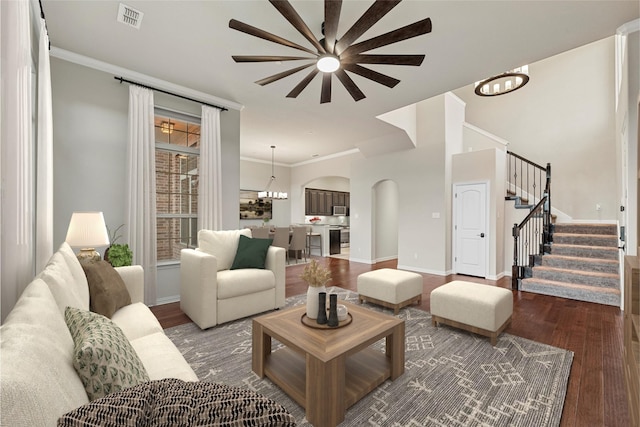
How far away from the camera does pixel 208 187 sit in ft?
13.8

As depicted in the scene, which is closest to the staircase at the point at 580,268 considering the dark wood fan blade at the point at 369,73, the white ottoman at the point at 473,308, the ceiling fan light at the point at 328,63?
the white ottoman at the point at 473,308

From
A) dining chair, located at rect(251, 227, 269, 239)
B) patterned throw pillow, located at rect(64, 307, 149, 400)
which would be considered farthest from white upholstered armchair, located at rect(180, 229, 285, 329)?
dining chair, located at rect(251, 227, 269, 239)

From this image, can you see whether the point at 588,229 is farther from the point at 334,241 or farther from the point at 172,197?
the point at 172,197

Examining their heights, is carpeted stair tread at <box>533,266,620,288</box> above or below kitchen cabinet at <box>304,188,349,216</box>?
below

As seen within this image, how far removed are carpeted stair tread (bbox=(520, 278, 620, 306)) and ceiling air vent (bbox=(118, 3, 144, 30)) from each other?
19.8 feet

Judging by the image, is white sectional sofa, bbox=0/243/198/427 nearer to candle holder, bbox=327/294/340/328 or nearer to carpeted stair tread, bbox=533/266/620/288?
candle holder, bbox=327/294/340/328

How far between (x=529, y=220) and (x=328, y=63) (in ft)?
17.0

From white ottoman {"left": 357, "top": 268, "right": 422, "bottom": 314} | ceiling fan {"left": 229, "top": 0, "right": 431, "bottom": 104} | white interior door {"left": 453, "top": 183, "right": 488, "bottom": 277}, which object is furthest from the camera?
white interior door {"left": 453, "top": 183, "right": 488, "bottom": 277}

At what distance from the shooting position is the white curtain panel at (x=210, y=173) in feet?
13.7

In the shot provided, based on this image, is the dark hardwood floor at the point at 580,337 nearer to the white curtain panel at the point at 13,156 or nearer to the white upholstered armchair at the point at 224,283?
the white upholstered armchair at the point at 224,283

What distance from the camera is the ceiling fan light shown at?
241cm

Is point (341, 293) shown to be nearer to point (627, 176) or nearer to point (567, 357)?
point (567, 357)

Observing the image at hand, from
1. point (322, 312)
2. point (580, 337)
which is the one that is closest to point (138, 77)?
point (322, 312)

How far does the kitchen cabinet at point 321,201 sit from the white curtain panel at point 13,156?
854 centimetres
